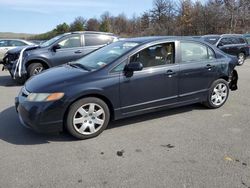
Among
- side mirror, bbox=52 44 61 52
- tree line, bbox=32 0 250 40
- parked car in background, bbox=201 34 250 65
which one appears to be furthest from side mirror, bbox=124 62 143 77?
tree line, bbox=32 0 250 40

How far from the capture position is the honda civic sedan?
4.64 metres

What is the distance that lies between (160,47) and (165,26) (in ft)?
162

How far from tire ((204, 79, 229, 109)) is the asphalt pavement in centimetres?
42

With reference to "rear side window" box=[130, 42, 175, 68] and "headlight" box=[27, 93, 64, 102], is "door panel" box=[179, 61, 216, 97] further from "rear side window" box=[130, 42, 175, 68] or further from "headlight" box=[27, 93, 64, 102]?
"headlight" box=[27, 93, 64, 102]

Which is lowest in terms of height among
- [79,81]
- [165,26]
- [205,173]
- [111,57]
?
[205,173]

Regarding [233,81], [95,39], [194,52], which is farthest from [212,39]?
[194,52]

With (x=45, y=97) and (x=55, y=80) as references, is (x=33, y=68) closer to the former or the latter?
(x=55, y=80)

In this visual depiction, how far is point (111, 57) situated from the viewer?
5.34 metres

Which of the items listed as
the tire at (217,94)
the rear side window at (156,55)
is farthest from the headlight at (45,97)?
the tire at (217,94)

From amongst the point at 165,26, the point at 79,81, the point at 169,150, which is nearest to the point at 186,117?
the point at 169,150

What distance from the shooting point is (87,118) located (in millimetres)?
4812

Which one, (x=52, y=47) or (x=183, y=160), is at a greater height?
(x=52, y=47)

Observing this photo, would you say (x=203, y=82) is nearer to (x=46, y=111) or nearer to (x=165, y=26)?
(x=46, y=111)

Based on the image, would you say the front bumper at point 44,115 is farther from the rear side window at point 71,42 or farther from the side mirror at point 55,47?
the rear side window at point 71,42
